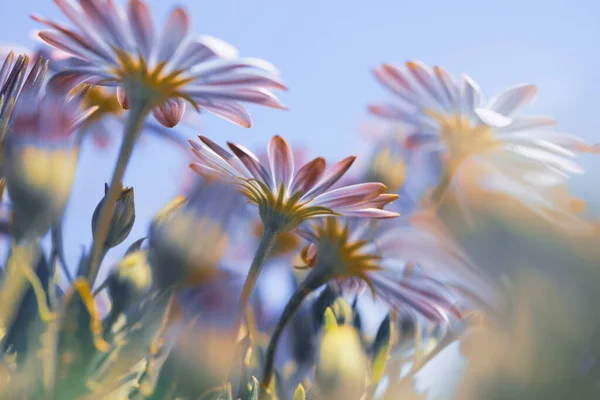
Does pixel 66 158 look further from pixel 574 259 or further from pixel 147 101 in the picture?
pixel 574 259

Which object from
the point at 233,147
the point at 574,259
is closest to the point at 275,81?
the point at 233,147

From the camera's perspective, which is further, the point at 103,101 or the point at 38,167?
the point at 103,101

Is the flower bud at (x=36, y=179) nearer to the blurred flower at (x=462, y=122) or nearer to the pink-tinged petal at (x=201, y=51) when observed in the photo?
the pink-tinged petal at (x=201, y=51)

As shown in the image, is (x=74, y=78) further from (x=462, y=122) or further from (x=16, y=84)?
(x=462, y=122)

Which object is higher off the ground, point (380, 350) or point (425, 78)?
point (425, 78)

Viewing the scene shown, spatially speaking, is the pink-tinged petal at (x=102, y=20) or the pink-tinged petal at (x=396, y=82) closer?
the pink-tinged petal at (x=102, y=20)

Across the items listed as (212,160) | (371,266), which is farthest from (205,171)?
(371,266)

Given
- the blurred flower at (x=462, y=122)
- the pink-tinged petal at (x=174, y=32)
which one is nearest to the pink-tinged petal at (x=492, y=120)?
the blurred flower at (x=462, y=122)
